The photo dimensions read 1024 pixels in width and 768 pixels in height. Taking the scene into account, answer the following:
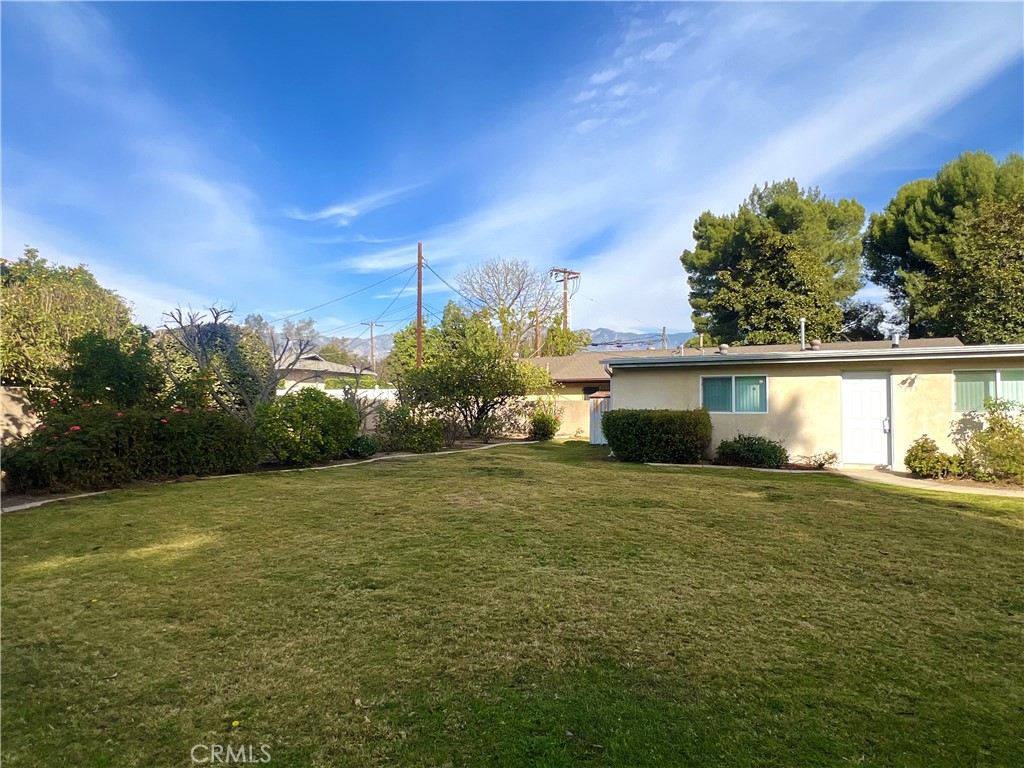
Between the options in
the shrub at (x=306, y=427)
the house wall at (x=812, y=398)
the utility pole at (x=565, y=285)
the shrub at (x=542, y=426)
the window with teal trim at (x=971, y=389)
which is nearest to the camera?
the window with teal trim at (x=971, y=389)

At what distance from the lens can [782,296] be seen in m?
22.8

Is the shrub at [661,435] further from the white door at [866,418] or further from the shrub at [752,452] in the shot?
the white door at [866,418]

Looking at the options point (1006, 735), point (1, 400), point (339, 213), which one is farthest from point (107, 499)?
point (339, 213)

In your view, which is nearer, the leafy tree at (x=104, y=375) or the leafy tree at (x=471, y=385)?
the leafy tree at (x=104, y=375)

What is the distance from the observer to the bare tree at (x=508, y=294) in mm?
33750

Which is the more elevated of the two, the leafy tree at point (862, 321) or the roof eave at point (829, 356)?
the leafy tree at point (862, 321)

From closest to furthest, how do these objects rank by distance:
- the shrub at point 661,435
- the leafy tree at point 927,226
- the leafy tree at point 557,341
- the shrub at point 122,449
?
the shrub at point 122,449, the shrub at point 661,435, the leafy tree at point 927,226, the leafy tree at point 557,341

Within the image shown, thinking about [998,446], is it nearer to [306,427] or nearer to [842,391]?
[842,391]


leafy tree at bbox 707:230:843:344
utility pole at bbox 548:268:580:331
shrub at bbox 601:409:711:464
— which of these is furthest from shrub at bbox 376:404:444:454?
utility pole at bbox 548:268:580:331

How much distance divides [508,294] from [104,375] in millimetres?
26011

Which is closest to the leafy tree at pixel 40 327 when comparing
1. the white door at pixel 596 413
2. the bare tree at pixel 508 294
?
the white door at pixel 596 413

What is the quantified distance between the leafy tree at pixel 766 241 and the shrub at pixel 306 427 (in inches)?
739

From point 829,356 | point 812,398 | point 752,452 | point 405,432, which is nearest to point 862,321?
point 812,398

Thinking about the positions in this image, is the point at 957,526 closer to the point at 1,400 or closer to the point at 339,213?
the point at 1,400
